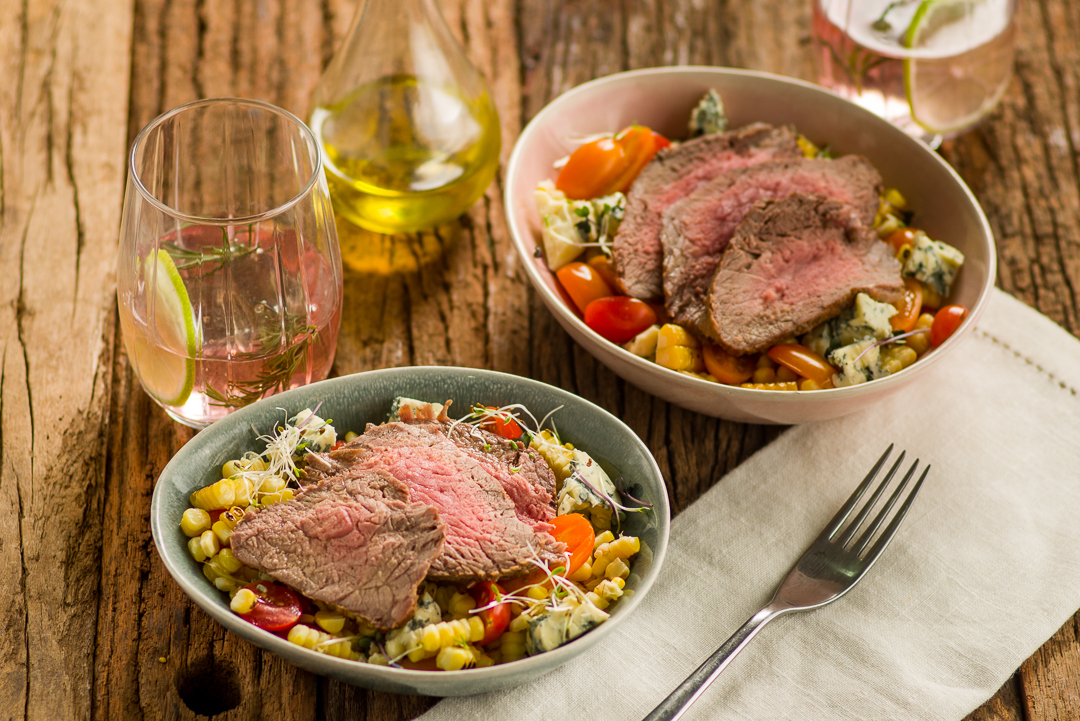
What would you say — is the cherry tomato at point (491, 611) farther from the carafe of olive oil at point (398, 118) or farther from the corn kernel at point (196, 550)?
the carafe of olive oil at point (398, 118)

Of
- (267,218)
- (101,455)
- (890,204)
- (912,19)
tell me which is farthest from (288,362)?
(912,19)

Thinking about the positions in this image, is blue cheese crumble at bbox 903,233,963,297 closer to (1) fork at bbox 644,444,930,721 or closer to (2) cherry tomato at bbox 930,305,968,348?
(2) cherry tomato at bbox 930,305,968,348

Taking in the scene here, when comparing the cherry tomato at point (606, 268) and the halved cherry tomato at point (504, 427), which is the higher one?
the cherry tomato at point (606, 268)

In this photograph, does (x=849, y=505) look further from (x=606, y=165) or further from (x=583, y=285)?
(x=606, y=165)

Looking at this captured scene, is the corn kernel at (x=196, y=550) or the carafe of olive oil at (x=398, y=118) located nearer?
the corn kernel at (x=196, y=550)

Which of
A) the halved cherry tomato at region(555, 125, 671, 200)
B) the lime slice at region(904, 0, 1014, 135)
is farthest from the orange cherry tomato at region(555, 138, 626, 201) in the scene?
the lime slice at region(904, 0, 1014, 135)

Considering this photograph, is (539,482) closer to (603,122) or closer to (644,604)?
(644,604)

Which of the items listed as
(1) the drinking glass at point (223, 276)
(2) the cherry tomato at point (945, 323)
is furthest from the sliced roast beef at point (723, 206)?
(1) the drinking glass at point (223, 276)

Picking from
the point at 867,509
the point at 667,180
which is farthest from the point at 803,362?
the point at 667,180
